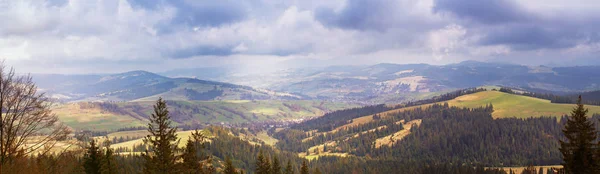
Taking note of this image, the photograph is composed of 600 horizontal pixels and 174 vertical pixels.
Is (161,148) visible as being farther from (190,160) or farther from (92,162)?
(92,162)

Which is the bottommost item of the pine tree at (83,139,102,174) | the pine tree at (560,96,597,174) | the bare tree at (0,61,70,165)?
the pine tree at (83,139,102,174)

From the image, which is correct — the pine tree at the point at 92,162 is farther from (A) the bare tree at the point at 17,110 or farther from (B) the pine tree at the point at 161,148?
(A) the bare tree at the point at 17,110

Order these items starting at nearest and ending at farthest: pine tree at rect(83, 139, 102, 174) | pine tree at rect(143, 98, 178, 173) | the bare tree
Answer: the bare tree < pine tree at rect(143, 98, 178, 173) < pine tree at rect(83, 139, 102, 174)

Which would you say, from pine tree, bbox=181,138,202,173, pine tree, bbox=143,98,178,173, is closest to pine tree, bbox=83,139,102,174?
pine tree, bbox=181,138,202,173

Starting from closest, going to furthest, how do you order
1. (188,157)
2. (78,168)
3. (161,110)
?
1. (161,110)
2. (188,157)
3. (78,168)

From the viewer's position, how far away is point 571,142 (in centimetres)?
4172

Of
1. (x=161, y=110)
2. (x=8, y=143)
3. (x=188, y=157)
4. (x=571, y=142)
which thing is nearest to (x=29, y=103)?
(x=8, y=143)

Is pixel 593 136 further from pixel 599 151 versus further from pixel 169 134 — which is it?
pixel 169 134

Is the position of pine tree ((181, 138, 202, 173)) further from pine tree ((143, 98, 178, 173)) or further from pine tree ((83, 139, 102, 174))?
pine tree ((83, 139, 102, 174))

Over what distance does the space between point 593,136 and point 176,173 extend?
1826 inches

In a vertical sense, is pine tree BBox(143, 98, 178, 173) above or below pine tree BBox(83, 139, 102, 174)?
above

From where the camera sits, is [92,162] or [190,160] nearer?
[190,160]

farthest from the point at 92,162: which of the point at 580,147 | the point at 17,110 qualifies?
the point at 580,147

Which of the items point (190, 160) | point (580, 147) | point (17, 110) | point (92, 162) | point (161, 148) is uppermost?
point (17, 110)
